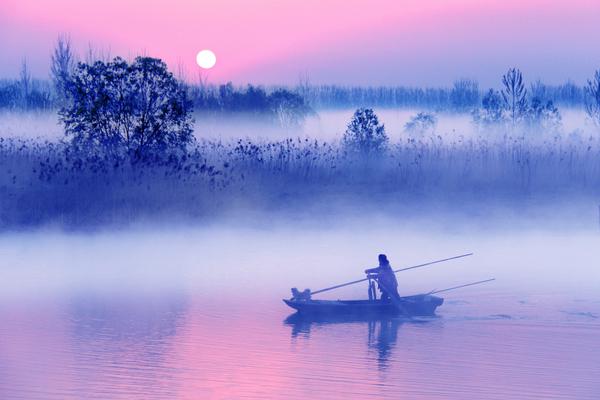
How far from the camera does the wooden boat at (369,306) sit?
1789 cm

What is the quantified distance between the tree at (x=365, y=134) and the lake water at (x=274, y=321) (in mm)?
7380

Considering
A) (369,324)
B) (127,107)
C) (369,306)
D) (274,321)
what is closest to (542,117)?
(127,107)

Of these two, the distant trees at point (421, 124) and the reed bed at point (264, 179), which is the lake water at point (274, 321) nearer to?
the reed bed at point (264, 179)

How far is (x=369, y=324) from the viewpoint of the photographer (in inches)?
698

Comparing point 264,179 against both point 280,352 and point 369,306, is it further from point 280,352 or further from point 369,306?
point 280,352

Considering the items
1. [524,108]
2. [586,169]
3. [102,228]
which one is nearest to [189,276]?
[102,228]

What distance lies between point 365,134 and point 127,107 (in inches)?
351

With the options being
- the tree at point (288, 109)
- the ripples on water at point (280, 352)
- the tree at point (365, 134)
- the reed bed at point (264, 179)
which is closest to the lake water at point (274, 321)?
the ripples on water at point (280, 352)

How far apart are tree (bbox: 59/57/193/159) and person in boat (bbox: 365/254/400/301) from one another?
12.0m

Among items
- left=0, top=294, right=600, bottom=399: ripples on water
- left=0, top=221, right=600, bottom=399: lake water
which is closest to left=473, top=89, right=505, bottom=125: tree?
left=0, top=221, right=600, bottom=399: lake water

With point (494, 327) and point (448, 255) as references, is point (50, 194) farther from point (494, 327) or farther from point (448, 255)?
point (494, 327)

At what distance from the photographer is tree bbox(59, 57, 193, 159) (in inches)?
1158

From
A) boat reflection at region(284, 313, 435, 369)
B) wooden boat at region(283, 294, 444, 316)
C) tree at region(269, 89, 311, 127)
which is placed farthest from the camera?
tree at region(269, 89, 311, 127)

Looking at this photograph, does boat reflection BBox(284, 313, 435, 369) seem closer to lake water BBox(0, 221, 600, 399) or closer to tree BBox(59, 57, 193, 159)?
lake water BBox(0, 221, 600, 399)
